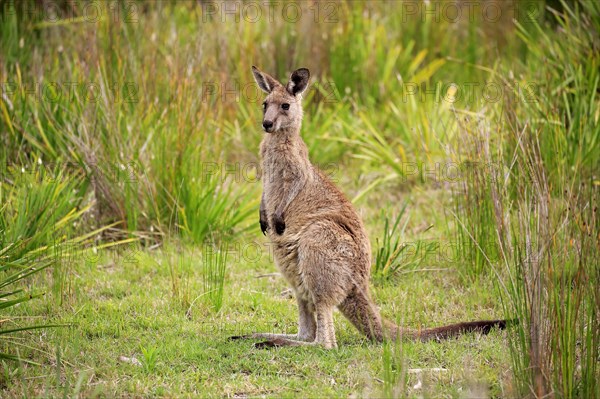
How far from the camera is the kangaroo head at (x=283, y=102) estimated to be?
524 centimetres

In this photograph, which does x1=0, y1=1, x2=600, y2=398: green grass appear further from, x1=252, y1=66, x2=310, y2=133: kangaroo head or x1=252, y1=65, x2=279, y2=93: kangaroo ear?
x1=252, y1=65, x2=279, y2=93: kangaroo ear

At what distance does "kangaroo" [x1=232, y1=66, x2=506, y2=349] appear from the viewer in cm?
471

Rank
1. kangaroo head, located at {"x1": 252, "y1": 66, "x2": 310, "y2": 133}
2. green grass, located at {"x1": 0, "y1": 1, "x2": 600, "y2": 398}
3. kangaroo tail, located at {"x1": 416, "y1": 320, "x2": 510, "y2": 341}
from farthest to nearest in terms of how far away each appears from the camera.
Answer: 1. kangaroo head, located at {"x1": 252, "y1": 66, "x2": 310, "y2": 133}
2. kangaroo tail, located at {"x1": 416, "y1": 320, "x2": 510, "y2": 341}
3. green grass, located at {"x1": 0, "y1": 1, "x2": 600, "y2": 398}

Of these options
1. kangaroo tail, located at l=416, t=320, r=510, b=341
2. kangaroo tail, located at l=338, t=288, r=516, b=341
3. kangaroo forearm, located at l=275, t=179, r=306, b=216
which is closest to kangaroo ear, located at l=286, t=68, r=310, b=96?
kangaroo forearm, located at l=275, t=179, r=306, b=216

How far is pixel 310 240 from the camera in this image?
4773mm

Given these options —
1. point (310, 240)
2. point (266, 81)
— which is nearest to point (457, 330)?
point (310, 240)

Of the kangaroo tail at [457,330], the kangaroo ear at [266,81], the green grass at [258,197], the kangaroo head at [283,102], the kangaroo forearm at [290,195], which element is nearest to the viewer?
the green grass at [258,197]

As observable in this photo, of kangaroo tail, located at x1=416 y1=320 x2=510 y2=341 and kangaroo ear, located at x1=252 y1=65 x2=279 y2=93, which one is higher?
kangaroo ear, located at x1=252 y1=65 x2=279 y2=93

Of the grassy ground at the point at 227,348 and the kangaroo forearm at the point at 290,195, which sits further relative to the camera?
the kangaroo forearm at the point at 290,195

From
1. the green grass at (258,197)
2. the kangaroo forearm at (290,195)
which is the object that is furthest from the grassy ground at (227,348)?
the kangaroo forearm at (290,195)

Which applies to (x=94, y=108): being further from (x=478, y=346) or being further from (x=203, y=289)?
(x=478, y=346)

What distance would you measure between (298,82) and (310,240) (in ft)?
3.72

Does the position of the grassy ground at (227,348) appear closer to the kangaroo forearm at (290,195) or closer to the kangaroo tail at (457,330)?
the kangaroo tail at (457,330)

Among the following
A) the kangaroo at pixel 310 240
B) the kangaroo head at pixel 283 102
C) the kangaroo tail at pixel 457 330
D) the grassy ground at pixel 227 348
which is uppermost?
the kangaroo head at pixel 283 102
